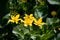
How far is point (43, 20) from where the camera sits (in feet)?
7.60

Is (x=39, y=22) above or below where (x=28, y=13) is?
below

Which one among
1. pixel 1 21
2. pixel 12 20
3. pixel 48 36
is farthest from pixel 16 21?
pixel 48 36

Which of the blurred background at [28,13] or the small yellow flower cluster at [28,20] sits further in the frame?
the small yellow flower cluster at [28,20]

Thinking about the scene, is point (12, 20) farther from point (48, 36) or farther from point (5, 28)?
point (48, 36)

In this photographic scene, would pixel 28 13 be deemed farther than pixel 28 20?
Yes

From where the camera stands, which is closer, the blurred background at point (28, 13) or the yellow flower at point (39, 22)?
the blurred background at point (28, 13)

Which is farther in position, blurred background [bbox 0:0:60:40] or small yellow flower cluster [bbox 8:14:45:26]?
small yellow flower cluster [bbox 8:14:45:26]

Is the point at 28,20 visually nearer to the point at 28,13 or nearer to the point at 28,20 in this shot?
the point at 28,20

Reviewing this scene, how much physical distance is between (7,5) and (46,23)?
16.8 inches

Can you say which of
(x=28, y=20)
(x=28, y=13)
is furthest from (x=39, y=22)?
(x=28, y=13)

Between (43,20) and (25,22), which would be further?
(43,20)

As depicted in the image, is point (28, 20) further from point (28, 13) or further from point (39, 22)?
point (28, 13)

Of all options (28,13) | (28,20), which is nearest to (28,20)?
(28,20)

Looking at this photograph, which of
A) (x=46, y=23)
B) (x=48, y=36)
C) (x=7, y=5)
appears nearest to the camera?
(x=48, y=36)
